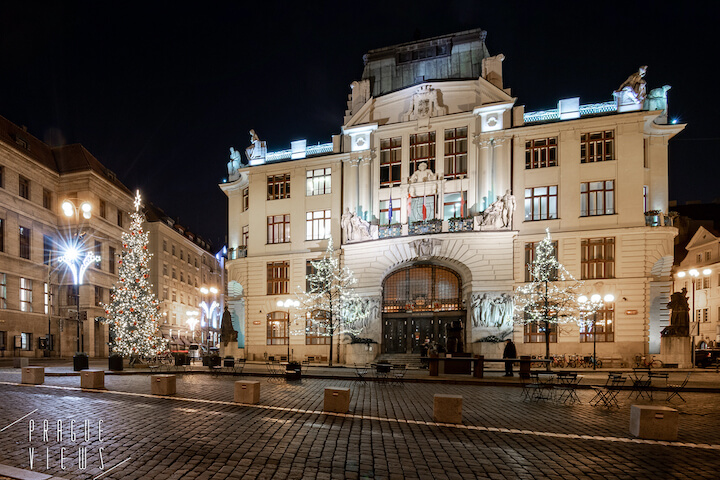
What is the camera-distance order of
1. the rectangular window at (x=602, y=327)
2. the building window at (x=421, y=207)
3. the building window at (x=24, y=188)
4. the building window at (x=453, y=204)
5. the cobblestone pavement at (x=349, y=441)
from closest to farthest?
the cobblestone pavement at (x=349, y=441) → the rectangular window at (x=602, y=327) → the building window at (x=453, y=204) → the building window at (x=421, y=207) → the building window at (x=24, y=188)

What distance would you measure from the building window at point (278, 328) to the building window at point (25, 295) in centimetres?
2031

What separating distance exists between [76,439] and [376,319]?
86.4 ft

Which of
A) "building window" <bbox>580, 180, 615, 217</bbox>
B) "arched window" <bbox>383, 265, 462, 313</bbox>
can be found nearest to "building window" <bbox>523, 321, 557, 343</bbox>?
"arched window" <bbox>383, 265, 462, 313</bbox>

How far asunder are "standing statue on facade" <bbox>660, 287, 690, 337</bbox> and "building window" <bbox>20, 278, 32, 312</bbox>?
157 ft

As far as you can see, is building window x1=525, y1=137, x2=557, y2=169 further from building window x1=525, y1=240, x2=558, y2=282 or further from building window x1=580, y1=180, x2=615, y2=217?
building window x1=525, y1=240, x2=558, y2=282

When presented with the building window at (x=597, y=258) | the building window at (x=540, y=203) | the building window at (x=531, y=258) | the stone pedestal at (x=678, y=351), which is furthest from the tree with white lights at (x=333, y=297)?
the stone pedestal at (x=678, y=351)

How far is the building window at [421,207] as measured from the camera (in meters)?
35.2

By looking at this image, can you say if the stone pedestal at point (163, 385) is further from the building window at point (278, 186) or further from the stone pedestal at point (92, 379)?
the building window at point (278, 186)

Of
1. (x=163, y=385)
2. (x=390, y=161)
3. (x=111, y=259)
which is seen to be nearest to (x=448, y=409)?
(x=163, y=385)

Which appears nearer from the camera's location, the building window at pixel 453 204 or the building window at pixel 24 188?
the building window at pixel 453 204

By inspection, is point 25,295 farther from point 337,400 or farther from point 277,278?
point 337,400

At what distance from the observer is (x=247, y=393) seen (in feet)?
44.8

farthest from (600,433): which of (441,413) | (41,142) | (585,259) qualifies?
(41,142)

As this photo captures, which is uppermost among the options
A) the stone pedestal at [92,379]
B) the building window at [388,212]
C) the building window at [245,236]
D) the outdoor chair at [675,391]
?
the building window at [388,212]
